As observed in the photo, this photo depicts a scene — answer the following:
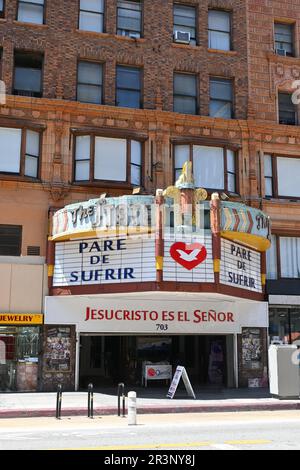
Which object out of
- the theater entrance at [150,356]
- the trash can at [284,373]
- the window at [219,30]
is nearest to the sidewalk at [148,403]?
the trash can at [284,373]

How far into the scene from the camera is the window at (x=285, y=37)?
29531 millimetres

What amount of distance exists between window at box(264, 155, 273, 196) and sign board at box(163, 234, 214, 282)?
25.0ft

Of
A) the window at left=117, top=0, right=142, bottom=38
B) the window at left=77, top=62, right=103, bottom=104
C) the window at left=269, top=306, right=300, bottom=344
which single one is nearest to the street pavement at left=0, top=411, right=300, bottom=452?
the window at left=269, top=306, right=300, bottom=344

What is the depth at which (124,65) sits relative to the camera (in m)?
27.1

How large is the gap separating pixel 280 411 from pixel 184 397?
380 cm

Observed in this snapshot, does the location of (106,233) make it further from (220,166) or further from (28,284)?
(220,166)

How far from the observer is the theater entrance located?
1033 inches

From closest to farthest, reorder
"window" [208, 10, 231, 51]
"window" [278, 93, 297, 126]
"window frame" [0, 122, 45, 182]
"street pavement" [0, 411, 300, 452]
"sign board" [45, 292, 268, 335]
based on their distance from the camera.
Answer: "street pavement" [0, 411, 300, 452] → "sign board" [45, 292, 268, 335] → "window frame" [0, 122, 45, 182] → "window" [208, 10, 231, 51] → "window" [278, 93, 297, 126]

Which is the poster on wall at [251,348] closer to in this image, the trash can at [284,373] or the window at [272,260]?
the window at [272,260]

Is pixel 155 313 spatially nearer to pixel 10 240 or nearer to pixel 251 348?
pixel 251 348

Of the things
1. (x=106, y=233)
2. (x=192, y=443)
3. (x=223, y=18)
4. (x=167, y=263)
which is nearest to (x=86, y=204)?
(x=106, y=233)

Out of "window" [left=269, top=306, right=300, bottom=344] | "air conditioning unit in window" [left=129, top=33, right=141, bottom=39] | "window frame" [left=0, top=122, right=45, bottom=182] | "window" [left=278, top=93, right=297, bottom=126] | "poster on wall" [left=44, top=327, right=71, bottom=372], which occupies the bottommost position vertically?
"poster on wall" [left=44, top=327, right=71, bottom=372]

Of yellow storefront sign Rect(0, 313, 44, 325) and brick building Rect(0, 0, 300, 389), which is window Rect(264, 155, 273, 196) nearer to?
brick building Rect(0, 0, 300, 389)

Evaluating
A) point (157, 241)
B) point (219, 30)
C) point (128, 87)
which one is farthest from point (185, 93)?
point (157, 241)
